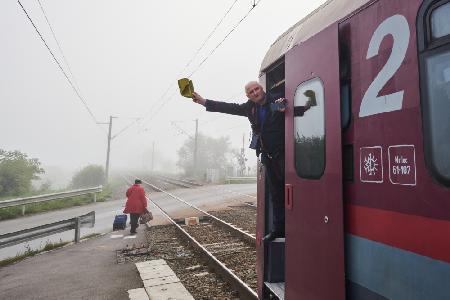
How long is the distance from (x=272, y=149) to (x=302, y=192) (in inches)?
35.2

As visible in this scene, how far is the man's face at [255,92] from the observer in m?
3.94

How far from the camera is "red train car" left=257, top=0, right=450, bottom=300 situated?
6.31ft

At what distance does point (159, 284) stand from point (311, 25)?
517 cm

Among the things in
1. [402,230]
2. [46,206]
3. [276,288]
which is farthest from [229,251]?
[46,206]

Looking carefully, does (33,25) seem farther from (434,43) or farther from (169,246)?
(434,43)

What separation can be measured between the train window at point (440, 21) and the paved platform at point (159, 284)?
16.8 feet

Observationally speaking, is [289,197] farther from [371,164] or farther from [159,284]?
[159,284]

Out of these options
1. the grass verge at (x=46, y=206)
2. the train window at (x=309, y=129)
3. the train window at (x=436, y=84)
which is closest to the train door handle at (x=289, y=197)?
the train window at (x=309, y=129)

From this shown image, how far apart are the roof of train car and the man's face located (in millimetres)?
564

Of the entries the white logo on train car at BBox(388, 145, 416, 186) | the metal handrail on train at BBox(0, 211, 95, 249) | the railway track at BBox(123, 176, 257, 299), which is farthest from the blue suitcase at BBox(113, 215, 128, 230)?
the white logo on train car at BBox(388, 145, 416, 186)

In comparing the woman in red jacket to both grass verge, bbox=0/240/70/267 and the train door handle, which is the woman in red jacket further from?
the train door handle

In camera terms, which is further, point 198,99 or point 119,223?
point 119,223

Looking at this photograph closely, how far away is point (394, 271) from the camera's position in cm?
215

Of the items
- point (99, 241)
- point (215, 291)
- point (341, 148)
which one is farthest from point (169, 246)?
point (341, 148)
